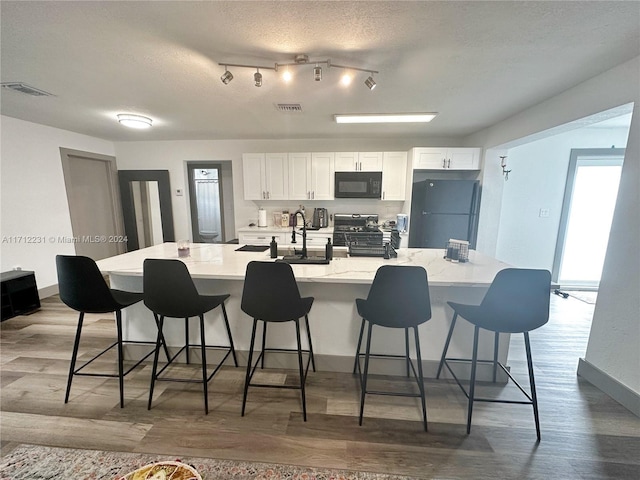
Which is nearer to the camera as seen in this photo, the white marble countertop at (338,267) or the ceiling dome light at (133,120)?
the white marble countertop at (338,267)

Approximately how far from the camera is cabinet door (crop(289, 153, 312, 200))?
168 inches

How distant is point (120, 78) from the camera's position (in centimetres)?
218

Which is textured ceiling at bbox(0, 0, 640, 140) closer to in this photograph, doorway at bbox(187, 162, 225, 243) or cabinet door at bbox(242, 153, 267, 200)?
cabinet door at bbox(242, 153, 267, 200)

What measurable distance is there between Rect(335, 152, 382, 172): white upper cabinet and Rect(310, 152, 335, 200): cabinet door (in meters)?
0.13

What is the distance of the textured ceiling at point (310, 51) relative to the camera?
1.40m

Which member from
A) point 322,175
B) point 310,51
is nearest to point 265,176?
point 322,175

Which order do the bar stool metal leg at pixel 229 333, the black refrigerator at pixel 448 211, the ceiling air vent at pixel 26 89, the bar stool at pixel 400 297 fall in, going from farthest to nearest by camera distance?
the black refrigerator at pixel 448 211 → the ceiling air vent at pixel 26 89 → the bar stool metal leg at pixel 229 333 → the bar stool at pixel 400 297

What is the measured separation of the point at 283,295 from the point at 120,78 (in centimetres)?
232

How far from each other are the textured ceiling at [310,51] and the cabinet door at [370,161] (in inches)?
49.0

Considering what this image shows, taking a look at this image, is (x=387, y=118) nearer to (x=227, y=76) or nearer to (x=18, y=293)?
(x=227, y=76)

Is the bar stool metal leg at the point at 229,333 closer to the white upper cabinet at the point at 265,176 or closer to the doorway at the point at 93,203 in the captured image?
the white upper cabinet at the point at 265,176

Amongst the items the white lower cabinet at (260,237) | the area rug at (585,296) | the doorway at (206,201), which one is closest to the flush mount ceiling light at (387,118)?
the white lower cabinet at (260,237)

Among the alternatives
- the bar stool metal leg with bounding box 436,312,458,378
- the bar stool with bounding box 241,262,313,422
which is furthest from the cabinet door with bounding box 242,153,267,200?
the bar stool metal leg with bounding box 436,312,458,378

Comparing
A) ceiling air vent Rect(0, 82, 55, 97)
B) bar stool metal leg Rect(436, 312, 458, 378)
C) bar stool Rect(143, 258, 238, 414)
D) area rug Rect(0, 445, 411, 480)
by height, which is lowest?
area rug Rect(0, 445, 411, 480)
